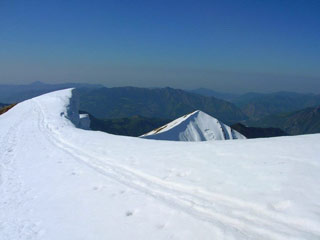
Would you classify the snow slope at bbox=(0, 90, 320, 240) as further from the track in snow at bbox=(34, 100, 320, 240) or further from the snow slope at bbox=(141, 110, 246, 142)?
the snow slope at bbox=(141, 110, 246, 142)

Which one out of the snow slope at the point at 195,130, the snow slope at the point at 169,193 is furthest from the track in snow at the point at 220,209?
the snow slope at the point at 195,130

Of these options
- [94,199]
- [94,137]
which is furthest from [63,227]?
[94,137]

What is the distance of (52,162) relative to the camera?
35.6 ft

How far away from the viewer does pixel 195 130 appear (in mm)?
71250

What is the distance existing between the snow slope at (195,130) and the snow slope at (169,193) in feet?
154

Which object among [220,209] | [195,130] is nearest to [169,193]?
[220,209]

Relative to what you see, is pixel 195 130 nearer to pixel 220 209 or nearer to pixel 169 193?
pixel 169 193

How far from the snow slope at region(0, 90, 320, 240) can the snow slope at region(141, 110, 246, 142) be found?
47.0m

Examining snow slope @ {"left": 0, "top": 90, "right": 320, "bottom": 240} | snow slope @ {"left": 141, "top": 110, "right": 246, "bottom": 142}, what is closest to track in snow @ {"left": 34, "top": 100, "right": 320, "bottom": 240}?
snow slope @ {"left": 0, "top": 90, "right": 320, "bottom": 240}

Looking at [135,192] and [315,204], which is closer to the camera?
[315,204]

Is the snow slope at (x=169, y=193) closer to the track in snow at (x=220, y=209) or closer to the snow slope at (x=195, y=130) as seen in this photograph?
the track in snow at (x=220, y=209)

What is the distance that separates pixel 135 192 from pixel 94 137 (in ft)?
30.2

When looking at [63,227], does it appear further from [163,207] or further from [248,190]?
[248,190]

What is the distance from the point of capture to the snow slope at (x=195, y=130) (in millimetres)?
63219
